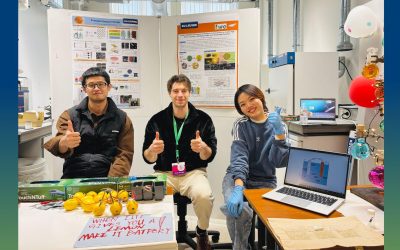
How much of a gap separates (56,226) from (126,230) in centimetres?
30

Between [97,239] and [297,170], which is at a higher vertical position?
[297,170]

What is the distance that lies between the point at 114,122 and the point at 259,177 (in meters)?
1.14

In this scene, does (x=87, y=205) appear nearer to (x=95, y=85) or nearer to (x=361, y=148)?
(x=95, y=85)

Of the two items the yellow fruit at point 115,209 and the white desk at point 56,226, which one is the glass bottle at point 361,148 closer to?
the white desk at point 56,226

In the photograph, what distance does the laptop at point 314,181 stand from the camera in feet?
4.99

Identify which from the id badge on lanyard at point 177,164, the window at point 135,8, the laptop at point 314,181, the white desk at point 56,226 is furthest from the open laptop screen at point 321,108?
the window at point 135,8

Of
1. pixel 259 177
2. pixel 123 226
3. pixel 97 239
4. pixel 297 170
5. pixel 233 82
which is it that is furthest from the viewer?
pixel 233 82

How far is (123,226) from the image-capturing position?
1237 millimetres

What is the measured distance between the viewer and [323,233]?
3.92ft

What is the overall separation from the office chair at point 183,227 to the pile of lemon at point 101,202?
0.91 metres
